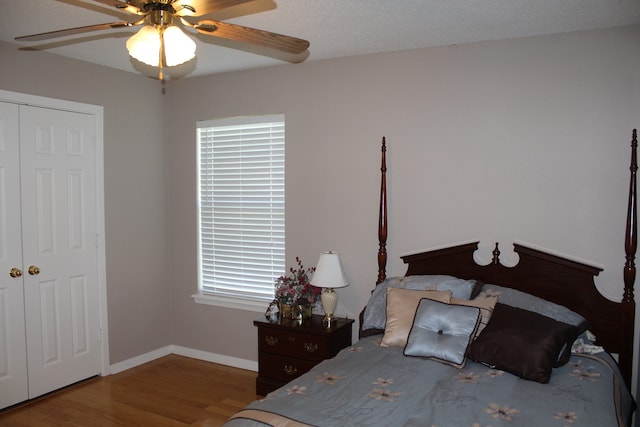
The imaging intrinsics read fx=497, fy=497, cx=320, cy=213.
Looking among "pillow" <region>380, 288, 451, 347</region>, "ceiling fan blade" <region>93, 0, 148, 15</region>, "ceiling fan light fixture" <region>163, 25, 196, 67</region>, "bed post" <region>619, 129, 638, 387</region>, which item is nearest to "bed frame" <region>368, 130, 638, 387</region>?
"bed post" <region>619, 129, 638, 387</region>

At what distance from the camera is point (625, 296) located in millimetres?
2953

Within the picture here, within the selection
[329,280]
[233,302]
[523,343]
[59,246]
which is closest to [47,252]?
[59,246]

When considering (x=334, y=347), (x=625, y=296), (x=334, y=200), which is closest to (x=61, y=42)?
(x=334, y=200)

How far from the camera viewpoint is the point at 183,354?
15.6 ft

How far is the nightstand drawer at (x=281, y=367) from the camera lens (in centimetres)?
362

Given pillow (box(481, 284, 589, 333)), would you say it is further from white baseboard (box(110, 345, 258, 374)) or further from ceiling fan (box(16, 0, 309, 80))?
white baseboard (box(110, 345, 258, 374))

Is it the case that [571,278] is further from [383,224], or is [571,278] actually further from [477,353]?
[383,224]

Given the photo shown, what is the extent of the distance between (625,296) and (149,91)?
409 cm

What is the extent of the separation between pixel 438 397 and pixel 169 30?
76.3 inches

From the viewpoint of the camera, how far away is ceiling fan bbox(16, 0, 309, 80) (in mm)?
1846

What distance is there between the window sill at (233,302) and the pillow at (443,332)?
1776 mm

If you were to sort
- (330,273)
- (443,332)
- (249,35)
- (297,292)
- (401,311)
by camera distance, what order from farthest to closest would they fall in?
(297,292) < (330,273) < (401,311) < (443,332) < (249,35)

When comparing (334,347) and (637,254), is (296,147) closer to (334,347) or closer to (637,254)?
(334,347)

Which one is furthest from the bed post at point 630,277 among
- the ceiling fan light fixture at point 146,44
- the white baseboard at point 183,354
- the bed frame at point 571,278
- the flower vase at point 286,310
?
the white baseboard at point 183,354
